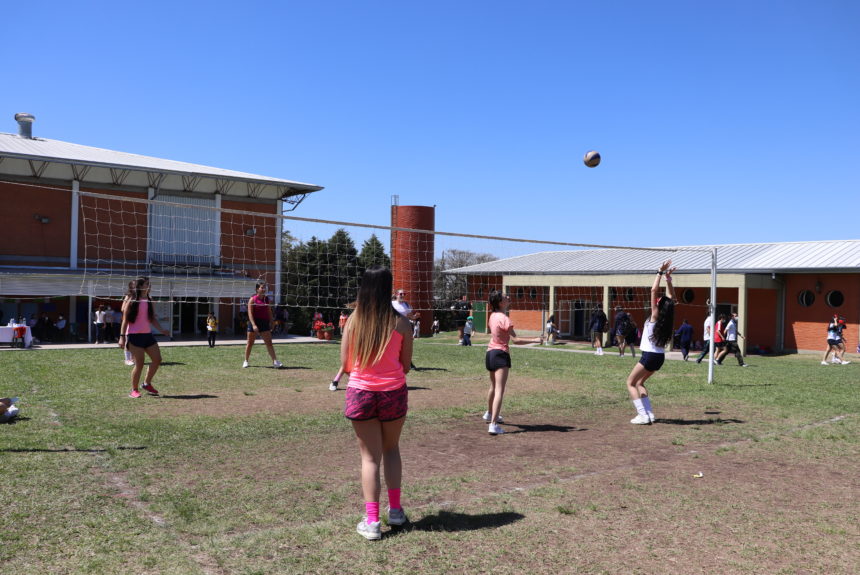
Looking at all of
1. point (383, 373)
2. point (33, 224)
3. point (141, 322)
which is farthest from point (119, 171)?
point (383, 373)

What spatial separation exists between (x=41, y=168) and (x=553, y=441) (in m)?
26.2

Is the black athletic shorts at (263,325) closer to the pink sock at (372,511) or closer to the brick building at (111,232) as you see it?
the pink sock at (372,511)

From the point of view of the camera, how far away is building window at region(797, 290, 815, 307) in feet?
88.3

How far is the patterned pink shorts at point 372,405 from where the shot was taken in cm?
461

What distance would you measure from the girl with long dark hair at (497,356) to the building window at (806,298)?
23.0m

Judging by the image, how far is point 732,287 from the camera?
27328 mm

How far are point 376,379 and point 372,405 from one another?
Answer: 0.58 feet

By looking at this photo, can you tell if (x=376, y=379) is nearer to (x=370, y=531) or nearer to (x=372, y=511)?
(x=372, y=511)

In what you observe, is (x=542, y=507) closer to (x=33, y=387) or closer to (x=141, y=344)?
(x=141, y=344)

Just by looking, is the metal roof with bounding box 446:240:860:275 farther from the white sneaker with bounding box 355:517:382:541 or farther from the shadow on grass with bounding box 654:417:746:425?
the white sneaker with bounding box 355:517:382:541

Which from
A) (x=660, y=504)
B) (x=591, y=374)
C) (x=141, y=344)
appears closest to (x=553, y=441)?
(x=660, y=504)

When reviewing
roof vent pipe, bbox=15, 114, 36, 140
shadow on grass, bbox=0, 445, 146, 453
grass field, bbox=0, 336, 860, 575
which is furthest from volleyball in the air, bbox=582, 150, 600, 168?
roof vent pipe, bbox=15, 114, 36, 140

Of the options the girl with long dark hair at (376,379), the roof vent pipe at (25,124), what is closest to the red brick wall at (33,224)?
the roof vent pipe at (25,124)

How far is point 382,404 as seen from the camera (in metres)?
4.63
